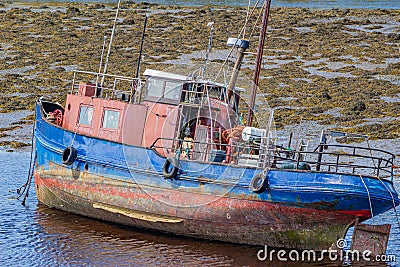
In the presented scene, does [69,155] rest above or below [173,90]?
below

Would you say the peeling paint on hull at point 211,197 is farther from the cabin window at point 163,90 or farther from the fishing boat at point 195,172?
the cabin window at point 163,90

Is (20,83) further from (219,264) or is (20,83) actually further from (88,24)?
(219,264)

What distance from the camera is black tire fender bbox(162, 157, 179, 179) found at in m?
22.7

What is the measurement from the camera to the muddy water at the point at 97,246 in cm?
2120

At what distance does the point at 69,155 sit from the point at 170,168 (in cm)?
373

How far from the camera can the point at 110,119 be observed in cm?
2503

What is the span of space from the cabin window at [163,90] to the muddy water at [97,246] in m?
4.07

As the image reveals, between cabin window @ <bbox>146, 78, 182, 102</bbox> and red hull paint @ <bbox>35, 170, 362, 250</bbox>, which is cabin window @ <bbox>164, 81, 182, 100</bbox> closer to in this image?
cabin window @ <bbox>146, 78, 182, 102</bbox>

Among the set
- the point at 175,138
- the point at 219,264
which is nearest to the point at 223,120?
the point at 175,138

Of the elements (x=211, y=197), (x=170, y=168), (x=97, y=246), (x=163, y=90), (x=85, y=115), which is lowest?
(x=97, y=246)

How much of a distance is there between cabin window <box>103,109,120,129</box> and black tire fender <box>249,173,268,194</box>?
17.1ft

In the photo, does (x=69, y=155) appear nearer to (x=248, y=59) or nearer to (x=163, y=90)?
(x=163, y=90)

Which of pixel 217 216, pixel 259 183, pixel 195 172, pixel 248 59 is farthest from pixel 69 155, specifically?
pixel 248 59

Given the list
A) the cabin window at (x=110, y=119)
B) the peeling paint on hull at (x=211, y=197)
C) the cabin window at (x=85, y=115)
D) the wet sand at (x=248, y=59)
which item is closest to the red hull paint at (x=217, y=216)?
the peeling paint on hull at (x=211, y=197)
